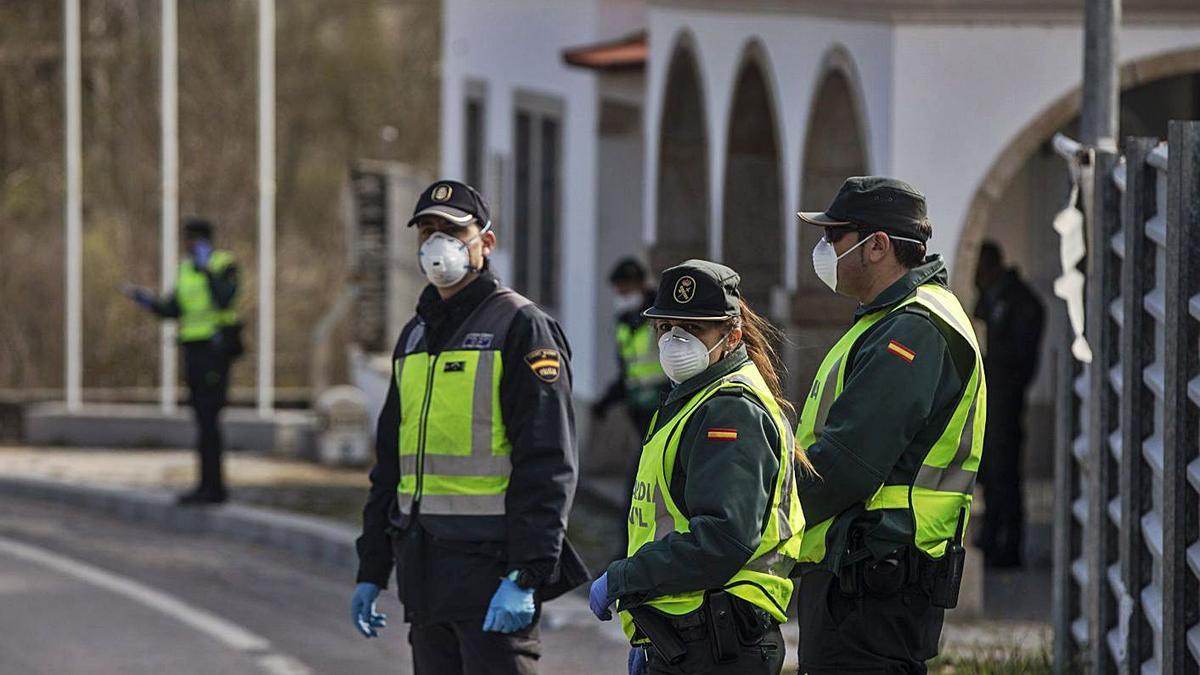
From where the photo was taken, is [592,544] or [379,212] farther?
[379,212]

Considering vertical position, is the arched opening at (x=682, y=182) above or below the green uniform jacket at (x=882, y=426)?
above

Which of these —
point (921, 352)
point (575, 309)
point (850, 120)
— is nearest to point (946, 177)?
point (850, 120)

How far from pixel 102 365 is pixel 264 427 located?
10.7 meters

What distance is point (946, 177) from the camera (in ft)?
35.7

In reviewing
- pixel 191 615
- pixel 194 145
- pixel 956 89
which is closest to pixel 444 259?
pixel 956 89

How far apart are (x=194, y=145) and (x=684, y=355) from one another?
100 feet

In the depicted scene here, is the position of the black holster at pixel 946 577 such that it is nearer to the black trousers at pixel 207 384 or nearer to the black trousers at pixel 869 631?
the black trousers at pixel 869 631

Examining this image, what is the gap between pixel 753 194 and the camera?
13.8 m

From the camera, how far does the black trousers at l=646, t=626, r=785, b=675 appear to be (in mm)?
5004

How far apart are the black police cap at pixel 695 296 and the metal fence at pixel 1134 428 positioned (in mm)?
1633

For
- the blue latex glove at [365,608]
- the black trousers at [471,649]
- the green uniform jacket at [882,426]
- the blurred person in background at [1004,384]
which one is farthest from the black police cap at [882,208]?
the blurred person in background at [1004,384]

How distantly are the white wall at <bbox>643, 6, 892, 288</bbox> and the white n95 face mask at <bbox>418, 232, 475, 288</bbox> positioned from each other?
482 cm

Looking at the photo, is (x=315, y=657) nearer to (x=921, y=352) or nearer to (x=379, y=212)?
(x=921, y=352)

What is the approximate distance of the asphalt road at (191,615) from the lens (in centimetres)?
987
